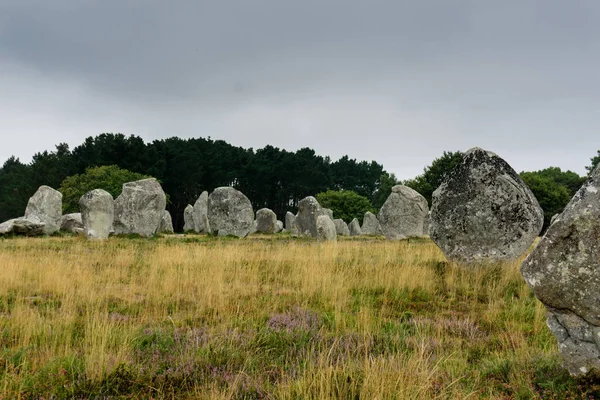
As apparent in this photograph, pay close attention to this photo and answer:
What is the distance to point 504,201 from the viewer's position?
33.9 feet

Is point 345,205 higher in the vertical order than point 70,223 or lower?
higher

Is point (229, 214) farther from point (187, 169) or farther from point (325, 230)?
point (187, 169)

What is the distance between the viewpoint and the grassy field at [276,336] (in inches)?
141

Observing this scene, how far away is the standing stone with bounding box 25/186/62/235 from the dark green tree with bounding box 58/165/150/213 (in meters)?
13.8

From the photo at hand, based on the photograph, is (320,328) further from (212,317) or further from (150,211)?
(150,211)

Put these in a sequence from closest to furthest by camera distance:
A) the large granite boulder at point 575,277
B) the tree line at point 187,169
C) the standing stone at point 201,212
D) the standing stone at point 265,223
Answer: the large granite boulder at point 575,277
the standing stone at point 201,212
the standing stone at point 265,223
the tree line at point 187,169

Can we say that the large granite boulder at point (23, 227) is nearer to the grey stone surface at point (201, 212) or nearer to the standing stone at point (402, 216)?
the grey stone surface at point (201, 212)

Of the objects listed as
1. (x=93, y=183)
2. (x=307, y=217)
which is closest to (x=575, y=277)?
(x=307, y=217)

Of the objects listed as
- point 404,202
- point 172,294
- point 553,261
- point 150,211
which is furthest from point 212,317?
point 404,202

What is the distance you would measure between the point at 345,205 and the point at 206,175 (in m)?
19.6

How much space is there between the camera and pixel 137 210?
80.3 feet

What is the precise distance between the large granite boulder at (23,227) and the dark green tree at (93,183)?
53.0 ft

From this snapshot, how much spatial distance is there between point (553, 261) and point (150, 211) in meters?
23.8

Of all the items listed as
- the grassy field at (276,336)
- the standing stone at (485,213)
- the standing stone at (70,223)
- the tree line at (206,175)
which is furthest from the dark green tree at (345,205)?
the grassy field at (276,336)
